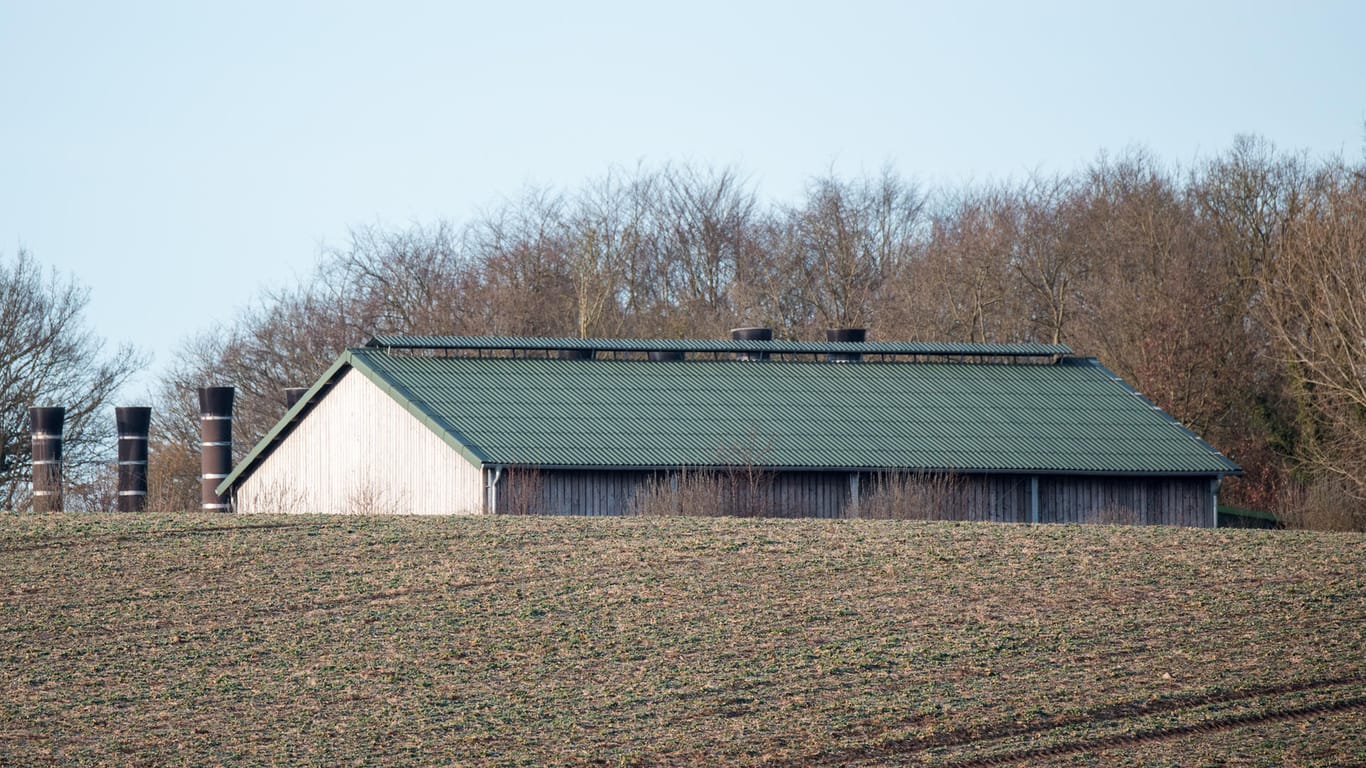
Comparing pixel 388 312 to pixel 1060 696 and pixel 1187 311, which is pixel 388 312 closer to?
pixel 1187 311

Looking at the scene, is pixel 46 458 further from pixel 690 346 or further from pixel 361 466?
pixel 690 346

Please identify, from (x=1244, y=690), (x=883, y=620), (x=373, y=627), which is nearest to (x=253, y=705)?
(x=373, y=627)

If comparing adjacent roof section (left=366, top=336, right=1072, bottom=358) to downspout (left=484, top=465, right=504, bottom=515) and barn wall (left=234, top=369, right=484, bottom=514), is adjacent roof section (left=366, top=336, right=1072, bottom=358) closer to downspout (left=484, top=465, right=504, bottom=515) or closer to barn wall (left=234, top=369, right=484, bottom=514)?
barn wall (left=234, top=369, right=484, bottom=514)

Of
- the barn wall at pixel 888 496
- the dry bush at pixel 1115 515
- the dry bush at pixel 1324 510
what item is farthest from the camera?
the dry bush at pixel 1324 510

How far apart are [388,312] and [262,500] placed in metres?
23.8

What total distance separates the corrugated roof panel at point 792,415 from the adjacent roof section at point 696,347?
0.99 feet

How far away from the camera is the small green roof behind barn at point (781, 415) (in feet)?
97.8

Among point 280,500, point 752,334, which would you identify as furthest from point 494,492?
point 752,334

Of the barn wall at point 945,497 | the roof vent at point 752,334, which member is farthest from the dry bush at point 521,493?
the roof vent at point 752,334

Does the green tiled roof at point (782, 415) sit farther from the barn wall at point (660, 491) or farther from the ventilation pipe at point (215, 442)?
the ventilation pipe at point (215, 442)

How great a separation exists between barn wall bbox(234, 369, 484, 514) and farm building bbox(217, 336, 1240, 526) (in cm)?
4

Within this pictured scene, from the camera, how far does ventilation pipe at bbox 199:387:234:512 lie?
34.8m

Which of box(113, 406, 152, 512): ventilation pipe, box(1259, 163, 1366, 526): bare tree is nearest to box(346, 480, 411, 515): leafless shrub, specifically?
box(113, 406, 152, 512): ventilation pipe

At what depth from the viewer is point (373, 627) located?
15375 millimetres
